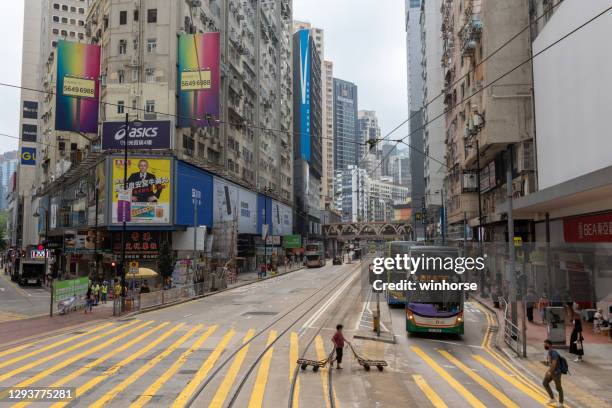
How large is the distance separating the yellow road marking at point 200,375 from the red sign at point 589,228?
18.2 meters

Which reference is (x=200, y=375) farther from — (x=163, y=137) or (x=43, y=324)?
(x=163, y=137)

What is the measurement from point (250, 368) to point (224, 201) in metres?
50.1

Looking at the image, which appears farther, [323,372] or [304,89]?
[304,89]

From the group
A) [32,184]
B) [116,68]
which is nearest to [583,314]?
[116,68]

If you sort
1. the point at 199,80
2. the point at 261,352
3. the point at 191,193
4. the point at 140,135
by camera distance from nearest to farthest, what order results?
the point at 261,352 < the point at 140,135 < the point at 199,80 < the point at 191,193

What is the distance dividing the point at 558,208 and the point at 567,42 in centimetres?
947

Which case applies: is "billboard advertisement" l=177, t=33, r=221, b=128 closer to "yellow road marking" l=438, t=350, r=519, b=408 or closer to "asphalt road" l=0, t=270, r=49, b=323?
"asphalt road" l=0, t=270, r=49, b=323

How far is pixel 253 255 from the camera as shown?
85.2m

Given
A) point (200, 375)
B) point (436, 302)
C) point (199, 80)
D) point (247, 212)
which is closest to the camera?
point (200, 375)

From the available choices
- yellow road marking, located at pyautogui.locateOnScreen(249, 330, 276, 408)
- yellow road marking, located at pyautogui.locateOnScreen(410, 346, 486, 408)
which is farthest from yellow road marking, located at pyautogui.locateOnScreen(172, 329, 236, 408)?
yellow road marking, located at pyautogui.locateOnScreen(410, 346, 486, 408)

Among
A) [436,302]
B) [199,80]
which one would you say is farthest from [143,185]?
[436,302]

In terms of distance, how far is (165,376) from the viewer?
16094 mm

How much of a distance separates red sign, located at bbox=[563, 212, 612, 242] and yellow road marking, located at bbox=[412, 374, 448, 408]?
14191mm

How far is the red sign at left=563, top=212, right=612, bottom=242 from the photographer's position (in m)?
25.2
